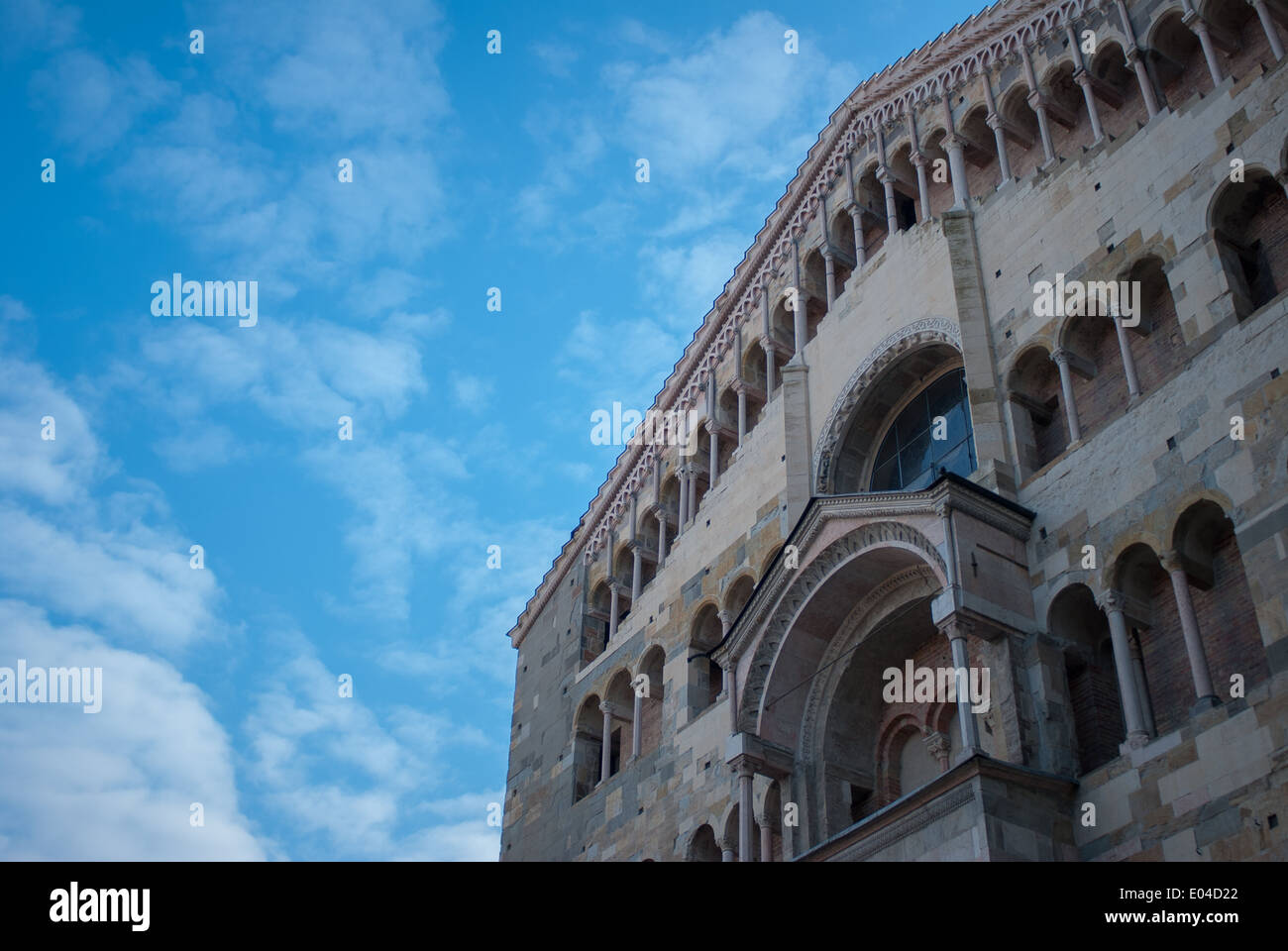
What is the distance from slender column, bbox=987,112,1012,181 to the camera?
67.4 ft

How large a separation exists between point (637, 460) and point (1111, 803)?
15221 mm

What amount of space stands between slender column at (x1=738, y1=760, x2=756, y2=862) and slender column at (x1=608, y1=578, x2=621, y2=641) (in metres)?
7.44

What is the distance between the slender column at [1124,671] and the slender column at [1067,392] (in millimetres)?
2508

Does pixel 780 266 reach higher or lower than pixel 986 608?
higher

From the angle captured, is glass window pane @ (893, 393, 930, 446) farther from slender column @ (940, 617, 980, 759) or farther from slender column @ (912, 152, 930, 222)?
slender column @ (940, 617, 980, 759)

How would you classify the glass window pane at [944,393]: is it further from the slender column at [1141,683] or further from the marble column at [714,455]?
the slender column at [1141,683]

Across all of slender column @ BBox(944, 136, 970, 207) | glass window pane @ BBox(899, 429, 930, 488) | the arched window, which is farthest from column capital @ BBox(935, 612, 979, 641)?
slender column @ BBox(944, 136, 970, 207)

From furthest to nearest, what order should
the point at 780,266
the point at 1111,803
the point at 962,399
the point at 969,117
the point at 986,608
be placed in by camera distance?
the point at 780,266
the point at 969,117
the point at 962,399
the point at 986,608
the point at 1111,803

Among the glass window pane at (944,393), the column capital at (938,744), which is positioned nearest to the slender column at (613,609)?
the glass window pane at (944,393)

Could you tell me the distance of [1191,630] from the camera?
14117 mm

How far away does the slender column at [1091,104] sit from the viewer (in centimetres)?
1888

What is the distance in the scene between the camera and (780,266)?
25.7m
